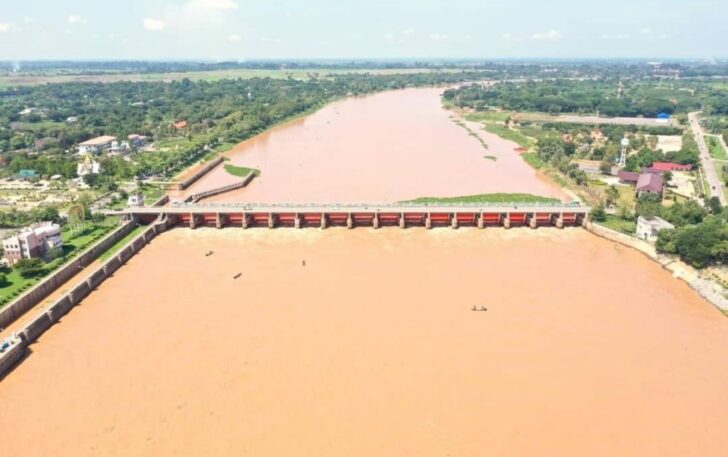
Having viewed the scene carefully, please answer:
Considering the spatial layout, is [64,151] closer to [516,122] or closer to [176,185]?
[176,185]

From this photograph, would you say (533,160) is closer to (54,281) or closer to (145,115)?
(54,281)

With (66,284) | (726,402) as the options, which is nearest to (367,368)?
(726,402)

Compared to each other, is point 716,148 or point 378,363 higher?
A: point 716,148

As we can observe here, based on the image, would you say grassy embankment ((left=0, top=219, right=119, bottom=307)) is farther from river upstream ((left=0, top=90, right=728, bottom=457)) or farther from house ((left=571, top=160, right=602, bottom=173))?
house ((left=571, top=160, right=602, bottom=173))

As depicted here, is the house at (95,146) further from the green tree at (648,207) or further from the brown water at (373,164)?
the green tree at (648,207)

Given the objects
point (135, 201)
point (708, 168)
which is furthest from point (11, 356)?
point (708, 168)

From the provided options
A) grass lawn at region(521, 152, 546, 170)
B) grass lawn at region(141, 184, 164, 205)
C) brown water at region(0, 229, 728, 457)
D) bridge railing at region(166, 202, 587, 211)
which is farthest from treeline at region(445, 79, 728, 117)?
grass lawn at region(141, 184, 164, 205)

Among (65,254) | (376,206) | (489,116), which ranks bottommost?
(65,254)
